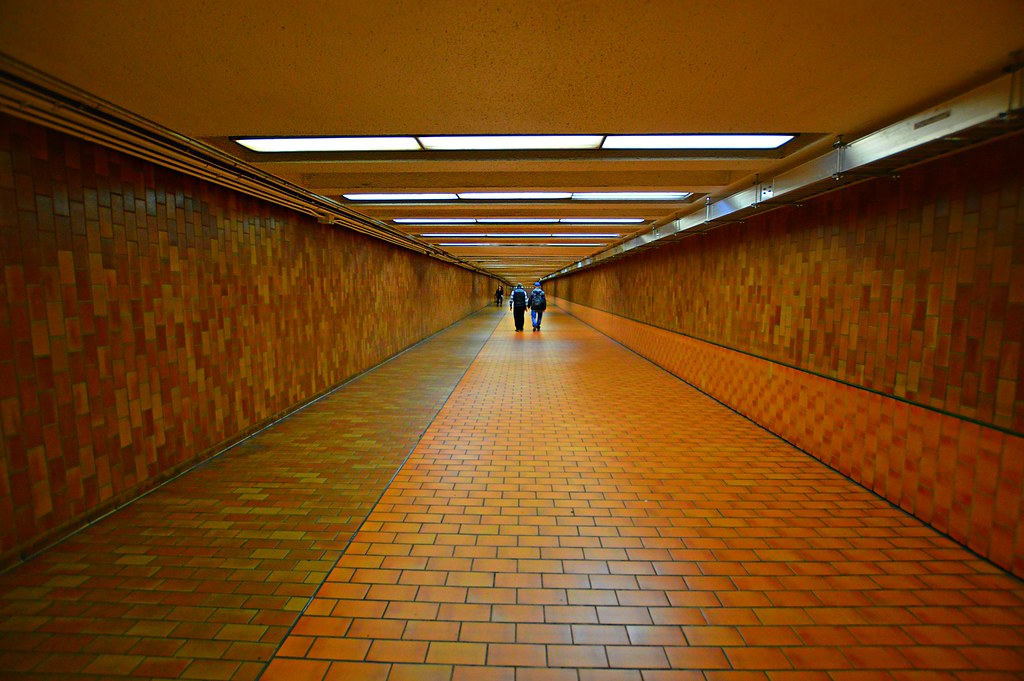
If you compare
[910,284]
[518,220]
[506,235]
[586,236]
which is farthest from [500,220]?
[910,284]

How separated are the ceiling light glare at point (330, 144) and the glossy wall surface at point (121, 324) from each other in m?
0.82

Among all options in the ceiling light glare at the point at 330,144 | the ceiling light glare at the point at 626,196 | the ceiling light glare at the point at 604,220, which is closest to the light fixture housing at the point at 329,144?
the ceiling light glare at the point at 330,144

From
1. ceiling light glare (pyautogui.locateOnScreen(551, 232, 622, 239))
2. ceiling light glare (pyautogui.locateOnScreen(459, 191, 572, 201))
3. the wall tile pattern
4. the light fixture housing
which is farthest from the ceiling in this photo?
ceiling light glare (pyautogui.locateOnScreen(551, 232, 622, 239))

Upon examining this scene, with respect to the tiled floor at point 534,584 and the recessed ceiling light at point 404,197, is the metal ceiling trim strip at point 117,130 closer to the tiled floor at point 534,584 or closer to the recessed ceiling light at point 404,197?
the recessed ceiling light at point 404,197

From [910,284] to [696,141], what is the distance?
1.78m

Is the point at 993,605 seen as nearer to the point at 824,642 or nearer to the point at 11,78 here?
the point at 824,642

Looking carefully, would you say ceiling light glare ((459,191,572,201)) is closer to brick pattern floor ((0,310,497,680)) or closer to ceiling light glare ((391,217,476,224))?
ceiling light glare ((391,217,476,224))

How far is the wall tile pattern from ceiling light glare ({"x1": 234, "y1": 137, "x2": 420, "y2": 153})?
3.56 m

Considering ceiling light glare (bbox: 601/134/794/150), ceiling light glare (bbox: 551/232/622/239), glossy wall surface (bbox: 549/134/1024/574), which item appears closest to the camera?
glossy wall surface (bbox: 549/134/1024/574)

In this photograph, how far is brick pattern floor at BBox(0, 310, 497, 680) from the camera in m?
1.92

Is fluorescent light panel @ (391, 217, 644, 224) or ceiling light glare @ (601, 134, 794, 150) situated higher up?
fluorescent light panel @ (391, 217, 644, 224)

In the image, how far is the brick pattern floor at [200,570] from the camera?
1.92m

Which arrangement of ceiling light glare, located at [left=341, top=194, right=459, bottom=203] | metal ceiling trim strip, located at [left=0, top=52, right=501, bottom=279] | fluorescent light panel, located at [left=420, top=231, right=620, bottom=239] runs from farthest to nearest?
fluorescent light panel, located at [left=420, top=231, right=620, bottom=239] → ceiling light glare, located at [left=341, top=194, right=459, bottom=203] → metal ceiling trim strip, located at [left=0, top=52, right=501, bottom=279]

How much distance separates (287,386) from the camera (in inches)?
Answer: 210
